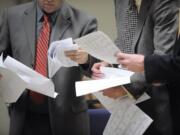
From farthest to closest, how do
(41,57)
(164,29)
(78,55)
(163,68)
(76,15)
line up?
(76,15)
(41,57)
(78,55)
(164,29)
(163,68)

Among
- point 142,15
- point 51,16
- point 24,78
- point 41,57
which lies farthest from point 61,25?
point 142,15

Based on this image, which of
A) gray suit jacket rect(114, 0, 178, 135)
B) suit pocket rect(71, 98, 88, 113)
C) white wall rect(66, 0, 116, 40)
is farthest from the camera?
white wall rect(66, 0, 116, 40)

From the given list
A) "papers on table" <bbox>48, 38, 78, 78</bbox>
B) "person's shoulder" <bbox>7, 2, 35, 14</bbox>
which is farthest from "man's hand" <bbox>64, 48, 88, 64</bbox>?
"person's shoulder" <bbox>7, 2, 35, 14</bbox>

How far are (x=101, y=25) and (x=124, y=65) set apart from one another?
2.68m

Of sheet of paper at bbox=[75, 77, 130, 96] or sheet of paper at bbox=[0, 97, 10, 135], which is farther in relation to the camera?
sheet of paper at bbox=[0, 97, 10, 135]

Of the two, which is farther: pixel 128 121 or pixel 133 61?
pixel 128 121

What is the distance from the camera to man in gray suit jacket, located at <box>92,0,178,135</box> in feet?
4.73

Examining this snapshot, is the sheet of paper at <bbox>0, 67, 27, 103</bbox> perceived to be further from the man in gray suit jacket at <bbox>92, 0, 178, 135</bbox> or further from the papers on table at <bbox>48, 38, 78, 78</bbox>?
the man in gray suit jacket at <bbox>92, 0, 178, 135</bbox>

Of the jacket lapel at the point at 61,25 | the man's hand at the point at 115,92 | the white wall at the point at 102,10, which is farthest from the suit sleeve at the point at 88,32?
the white wall at the point at 102,10

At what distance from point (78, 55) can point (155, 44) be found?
0.52 meters

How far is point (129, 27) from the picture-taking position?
1.65m

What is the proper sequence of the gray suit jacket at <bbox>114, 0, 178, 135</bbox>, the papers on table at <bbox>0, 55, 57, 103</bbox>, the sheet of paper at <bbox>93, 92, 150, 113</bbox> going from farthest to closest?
the papers on table at <bbox>0, 55, 57, 103</bbox>, the sheet of paper at <bbox>93, 92, 150, 113</bbox>, the gray suit jacket at <bbox>114, 0, 178, 135</bbox>

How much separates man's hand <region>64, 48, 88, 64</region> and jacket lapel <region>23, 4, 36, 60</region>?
0.90 feet

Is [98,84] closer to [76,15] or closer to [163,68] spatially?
[163,68]
